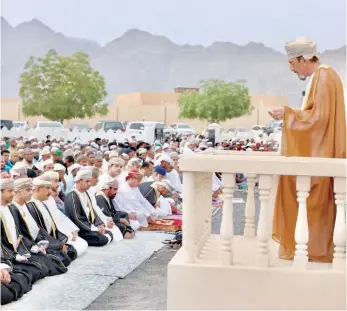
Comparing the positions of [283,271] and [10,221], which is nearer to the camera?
[283,271]

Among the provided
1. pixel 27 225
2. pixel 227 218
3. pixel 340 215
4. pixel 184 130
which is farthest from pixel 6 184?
pixel 184 130

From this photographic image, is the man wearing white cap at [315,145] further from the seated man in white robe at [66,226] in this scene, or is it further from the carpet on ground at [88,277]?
the seated man in white robe at [66,226]

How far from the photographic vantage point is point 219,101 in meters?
66.1

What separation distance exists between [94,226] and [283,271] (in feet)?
17.7

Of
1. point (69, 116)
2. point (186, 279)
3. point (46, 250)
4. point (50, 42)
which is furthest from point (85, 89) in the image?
point (50, 42)

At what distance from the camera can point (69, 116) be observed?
48406mm

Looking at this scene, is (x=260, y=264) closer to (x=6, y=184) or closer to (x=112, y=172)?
(x=6, y=184)

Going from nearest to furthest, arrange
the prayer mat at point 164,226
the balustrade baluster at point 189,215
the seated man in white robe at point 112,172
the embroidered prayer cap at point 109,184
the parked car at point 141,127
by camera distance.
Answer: the balustrade baluster at point 189,215
the embroidered prayer cap at point 109,184
the prayer mat at point 164,226
the seated man in white robe at point 112,172
the parked car at point 141,127

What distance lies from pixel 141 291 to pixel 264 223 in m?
2.80

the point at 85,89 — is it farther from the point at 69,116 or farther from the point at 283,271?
the point at 283,271

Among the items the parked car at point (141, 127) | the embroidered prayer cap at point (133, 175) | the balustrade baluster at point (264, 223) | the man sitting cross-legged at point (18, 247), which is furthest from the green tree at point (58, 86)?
the balustrade baluster at point (264, 223)

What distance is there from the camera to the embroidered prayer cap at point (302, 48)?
15.8ft

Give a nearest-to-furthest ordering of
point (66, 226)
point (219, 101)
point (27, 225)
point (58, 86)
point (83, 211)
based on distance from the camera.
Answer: point (27, 225) < point (66, 226) < point (83, 211) < point (58, 86) < point (219, 101)

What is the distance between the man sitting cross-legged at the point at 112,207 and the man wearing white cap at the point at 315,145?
18.0 ft
